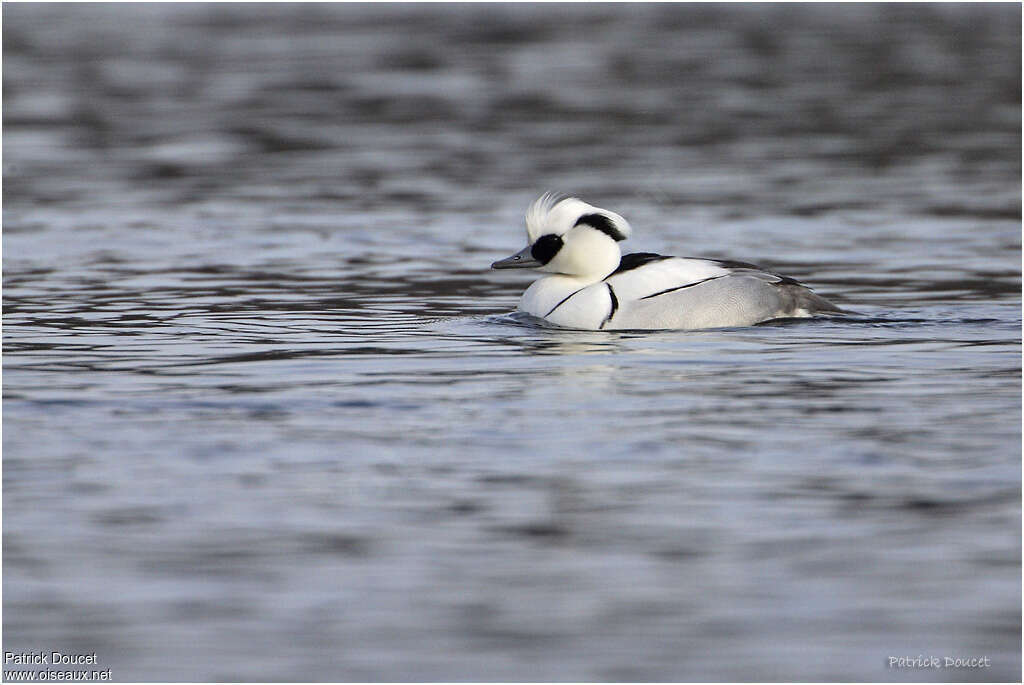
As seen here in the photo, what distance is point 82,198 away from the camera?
21.8m

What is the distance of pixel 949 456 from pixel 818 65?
27.1 meters

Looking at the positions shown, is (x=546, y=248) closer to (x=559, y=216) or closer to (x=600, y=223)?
(x=559, y=216)

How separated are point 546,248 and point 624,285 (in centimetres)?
72

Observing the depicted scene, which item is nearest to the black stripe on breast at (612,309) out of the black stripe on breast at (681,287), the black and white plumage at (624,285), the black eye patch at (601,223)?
the black and white plumage at (624,285)

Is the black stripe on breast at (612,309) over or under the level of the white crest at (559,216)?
under

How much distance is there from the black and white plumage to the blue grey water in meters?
0.19

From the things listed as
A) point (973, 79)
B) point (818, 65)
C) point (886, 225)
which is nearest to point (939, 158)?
point (886, 225)

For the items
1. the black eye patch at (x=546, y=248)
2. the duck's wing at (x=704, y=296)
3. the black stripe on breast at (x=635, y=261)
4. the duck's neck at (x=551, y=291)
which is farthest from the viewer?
the black eye patch at (x=546, y=248)

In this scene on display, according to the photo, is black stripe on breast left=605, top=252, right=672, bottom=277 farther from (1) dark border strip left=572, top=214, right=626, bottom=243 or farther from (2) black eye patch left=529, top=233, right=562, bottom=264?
(2) black eye patch left=529, top=233, right=562, bottom=264

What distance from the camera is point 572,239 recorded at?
13961mm

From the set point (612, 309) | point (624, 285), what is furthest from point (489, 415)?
point (624, 285)

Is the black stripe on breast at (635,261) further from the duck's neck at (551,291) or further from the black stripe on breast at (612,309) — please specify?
the black stripe on breast at (612,309)

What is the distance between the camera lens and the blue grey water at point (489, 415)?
6.93 meters

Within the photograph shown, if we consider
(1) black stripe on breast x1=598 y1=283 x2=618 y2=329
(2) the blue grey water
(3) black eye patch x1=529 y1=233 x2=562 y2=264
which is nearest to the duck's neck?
(3) black eye patch x1=529 y1=233 x2=562 y2=264
